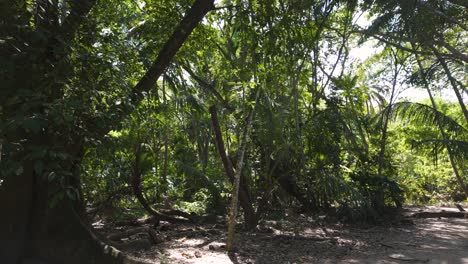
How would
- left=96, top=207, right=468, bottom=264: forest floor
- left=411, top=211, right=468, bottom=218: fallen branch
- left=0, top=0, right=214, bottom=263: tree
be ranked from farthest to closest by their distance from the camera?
left=411, top=211, right=468, bottom=218: fallen branch < left=96, top=207, right=468, bottom=264: forest floor < left=0, top=0, right=214, bottom=263: tree

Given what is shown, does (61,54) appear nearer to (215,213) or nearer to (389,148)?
(215,213)

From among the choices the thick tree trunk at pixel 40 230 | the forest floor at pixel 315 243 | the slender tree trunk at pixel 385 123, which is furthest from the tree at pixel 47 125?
the slender tree trunk at pixel 385 123

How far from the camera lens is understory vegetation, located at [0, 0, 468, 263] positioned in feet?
13.2

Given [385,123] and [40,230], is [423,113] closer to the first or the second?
[385,123]

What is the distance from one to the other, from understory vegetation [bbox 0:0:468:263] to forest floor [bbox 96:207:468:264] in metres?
0.68

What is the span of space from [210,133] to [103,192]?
7.58 meters

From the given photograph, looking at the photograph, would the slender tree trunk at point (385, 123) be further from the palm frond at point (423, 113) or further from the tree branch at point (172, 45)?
the tree branch at point (172, 45)

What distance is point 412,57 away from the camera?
15664 millimetres

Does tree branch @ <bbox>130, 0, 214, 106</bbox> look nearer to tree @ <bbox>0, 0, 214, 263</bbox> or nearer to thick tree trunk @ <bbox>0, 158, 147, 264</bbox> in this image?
tree @ <bbox>0, 0, 214, 263</bbox>

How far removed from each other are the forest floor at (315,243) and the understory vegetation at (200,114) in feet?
2.23

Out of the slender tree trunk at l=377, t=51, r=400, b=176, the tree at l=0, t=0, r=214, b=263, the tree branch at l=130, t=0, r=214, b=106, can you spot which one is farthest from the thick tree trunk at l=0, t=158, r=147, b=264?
the slender tree trunk at l=377, t=51, r=400, b=176

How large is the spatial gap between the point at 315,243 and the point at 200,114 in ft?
16.4

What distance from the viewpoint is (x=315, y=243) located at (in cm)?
817

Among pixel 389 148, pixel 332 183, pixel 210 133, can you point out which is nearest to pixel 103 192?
pixel 332 183
